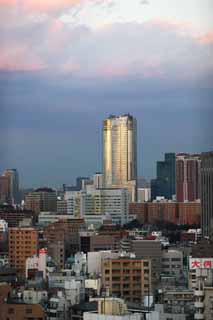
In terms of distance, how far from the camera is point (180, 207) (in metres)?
11.7

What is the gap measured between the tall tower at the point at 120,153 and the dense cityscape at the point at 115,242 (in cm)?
2

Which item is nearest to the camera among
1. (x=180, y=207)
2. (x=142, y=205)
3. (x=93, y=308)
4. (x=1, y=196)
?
(x=93, y=308)

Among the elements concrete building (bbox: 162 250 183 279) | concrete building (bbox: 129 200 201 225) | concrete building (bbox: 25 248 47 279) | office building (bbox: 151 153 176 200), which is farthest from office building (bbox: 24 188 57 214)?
concrete building (bbox: 25 248 47 279)

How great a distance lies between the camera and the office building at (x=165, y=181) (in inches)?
441

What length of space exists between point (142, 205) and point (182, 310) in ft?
28.3

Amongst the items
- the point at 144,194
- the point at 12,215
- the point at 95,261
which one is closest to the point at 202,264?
the point at 95,261

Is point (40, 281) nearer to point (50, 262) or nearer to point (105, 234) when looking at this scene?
point (50, 262)

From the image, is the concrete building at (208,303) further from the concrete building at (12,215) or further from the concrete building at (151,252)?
the concrete building at (12,215)

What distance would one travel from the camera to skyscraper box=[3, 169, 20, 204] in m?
8.34

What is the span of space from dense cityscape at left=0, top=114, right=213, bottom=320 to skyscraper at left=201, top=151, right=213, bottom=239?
14 mm

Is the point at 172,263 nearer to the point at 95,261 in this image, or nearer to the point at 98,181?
the point at 95,261

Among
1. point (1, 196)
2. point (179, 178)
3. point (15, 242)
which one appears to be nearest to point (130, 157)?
point (179, 178)

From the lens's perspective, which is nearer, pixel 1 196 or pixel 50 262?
pixel 50 262

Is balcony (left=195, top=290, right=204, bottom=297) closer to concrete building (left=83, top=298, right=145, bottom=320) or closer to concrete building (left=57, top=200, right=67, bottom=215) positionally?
concrete building (left=83, top=298, right=145, bottom=320)
